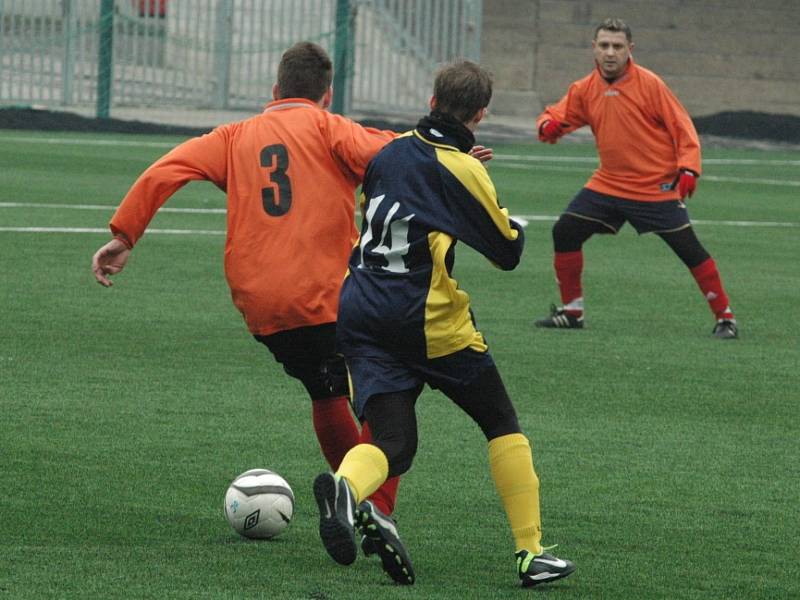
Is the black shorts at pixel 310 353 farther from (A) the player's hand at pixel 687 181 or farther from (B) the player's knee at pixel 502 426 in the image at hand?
(A) the player's hand at pixel 687 181

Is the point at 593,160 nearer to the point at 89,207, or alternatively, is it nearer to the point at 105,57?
the point at 105,57

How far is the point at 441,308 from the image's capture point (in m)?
5.19

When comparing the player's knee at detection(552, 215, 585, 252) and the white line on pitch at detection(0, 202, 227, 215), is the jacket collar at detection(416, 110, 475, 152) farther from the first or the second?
the white line on pitch at detection(0, 202, 227, 215)

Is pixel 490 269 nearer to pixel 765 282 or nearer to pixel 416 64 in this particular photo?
pixel 765 282

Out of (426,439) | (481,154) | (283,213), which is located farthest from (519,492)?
(426,439)

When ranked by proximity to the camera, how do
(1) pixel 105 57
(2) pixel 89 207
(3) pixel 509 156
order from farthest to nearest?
(1) pixel 105 57 → (3) pixel 509 156 → (2) pixel 89 207

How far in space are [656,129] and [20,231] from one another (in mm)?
5780

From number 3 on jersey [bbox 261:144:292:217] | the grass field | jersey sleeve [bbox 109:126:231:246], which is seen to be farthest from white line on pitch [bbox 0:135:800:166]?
number 3 on jersey [bbox 261:144:292:217]

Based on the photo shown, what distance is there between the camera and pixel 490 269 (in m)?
13.4

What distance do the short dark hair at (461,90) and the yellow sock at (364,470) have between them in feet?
3.52

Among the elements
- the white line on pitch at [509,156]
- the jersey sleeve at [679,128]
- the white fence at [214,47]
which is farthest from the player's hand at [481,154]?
the white fence at [214,47]

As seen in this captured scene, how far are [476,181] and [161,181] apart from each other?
1.12 meters

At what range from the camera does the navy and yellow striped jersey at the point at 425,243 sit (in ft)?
17.0

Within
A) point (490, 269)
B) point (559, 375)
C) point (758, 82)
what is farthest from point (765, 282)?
point (758, 82)
